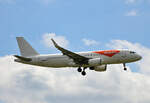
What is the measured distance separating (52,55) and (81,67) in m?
6.12

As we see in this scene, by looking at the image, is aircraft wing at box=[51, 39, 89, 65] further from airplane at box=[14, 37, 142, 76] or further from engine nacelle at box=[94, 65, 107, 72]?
engine nacelle at box=[94, 65, 107, 72]

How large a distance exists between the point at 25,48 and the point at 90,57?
47.4 feet

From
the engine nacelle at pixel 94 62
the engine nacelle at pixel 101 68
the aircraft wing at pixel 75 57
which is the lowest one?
the engine nacelle at pixel 101 68

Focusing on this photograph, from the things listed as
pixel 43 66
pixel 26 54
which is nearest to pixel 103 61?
pixel 43 66

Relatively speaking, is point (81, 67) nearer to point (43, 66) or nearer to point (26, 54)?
point (43, 66)

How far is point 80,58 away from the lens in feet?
208

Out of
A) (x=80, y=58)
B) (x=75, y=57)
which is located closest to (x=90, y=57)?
(x=80, y=58)

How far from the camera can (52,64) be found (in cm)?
6538

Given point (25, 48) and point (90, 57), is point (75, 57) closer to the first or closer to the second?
point (90, 57)

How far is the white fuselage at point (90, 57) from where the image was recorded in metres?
62.2

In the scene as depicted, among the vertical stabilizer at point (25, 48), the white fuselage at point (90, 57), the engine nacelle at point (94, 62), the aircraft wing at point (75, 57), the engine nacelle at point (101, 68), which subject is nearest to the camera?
the aircraft wing at point (75, 57)

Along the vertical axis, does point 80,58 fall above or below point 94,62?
above

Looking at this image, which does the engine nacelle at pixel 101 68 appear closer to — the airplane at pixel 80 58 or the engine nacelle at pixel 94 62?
the airplane at pixel 80 58

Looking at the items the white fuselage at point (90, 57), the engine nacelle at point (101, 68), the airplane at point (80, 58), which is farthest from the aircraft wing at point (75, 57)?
the engine nacelle at point (101, 68)
